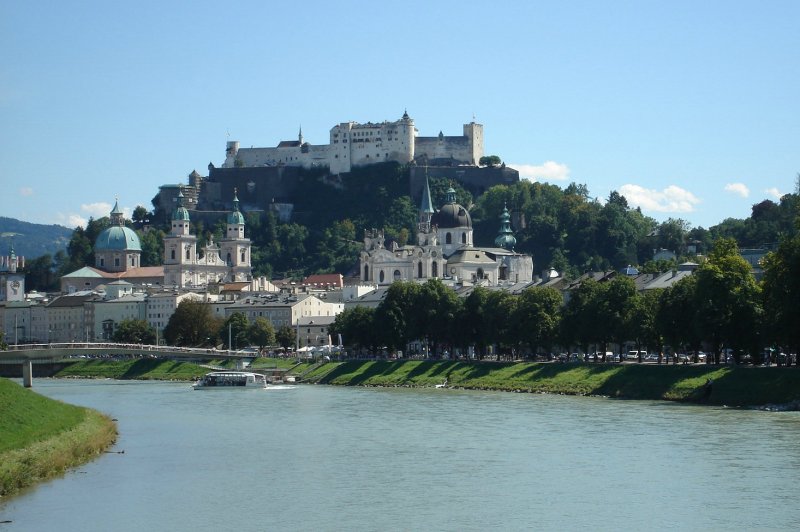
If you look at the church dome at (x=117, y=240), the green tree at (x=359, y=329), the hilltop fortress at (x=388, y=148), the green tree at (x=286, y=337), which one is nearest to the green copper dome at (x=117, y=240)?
the church dome at (x=117, y=240)

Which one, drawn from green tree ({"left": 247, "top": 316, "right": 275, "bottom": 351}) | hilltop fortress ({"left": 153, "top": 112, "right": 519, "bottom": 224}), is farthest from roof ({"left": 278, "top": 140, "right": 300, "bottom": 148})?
green tree ({"left": 247, "top": 316, "right": 275, "bottom": 351})

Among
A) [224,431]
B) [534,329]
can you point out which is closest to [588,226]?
[534,329]

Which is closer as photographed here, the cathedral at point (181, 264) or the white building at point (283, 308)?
the white building at point (283, 308)

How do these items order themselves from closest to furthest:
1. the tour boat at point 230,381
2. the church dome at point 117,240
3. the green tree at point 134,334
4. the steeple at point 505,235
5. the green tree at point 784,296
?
the green tree at point 784,296 → the tour boat at point 230,381 → the green tree at point 134,334 → the steeple at point 505,235 → the church dome at point 117,240

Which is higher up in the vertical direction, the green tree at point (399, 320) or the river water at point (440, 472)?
the green tree at point (399, 320)

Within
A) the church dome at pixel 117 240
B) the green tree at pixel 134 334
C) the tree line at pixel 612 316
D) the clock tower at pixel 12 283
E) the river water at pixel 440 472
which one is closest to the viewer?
the river water at pixel 440 472

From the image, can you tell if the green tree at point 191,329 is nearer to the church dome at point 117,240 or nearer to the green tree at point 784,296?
the church dome at point 117,240

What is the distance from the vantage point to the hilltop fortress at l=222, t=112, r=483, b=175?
516ft

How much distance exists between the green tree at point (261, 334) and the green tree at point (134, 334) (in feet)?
35.5

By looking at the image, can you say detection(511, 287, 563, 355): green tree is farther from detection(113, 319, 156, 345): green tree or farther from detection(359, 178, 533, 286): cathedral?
detection(113, 319, 156, 345): green tree

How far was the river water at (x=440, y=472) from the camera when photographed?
115 ft

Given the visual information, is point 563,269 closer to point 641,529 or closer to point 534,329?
point 534,329

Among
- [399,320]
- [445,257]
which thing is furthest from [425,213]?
[399,320]

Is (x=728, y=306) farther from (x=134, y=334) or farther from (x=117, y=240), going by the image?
(x=117, y=240)
